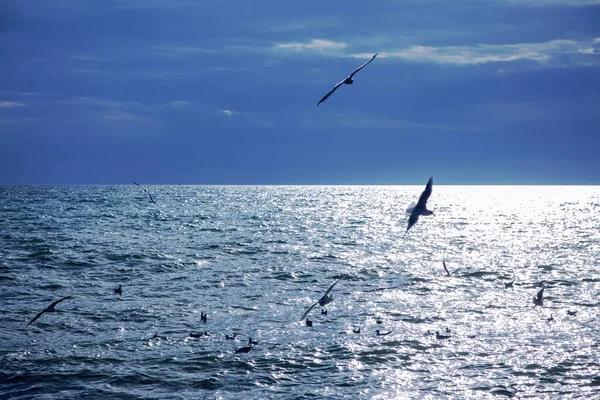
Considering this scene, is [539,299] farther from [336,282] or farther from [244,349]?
[244,349]

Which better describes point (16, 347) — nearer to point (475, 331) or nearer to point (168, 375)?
point (168, 375)

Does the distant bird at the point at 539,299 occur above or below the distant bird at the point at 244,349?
above

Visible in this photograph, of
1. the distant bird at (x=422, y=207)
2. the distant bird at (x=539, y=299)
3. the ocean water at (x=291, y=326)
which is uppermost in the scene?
the distant bird at (x=422, y=207)

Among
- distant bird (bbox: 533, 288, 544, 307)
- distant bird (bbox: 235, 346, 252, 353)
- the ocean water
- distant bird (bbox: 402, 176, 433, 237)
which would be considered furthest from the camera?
distant bird (bbox: 533, 288, 544, 307)

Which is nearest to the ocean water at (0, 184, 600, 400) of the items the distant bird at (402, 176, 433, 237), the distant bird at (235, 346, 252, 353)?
the distant bird at (235, 346, 252, 353)

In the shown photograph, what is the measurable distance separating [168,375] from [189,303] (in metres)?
7.10

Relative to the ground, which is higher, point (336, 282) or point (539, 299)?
point (336, 282)

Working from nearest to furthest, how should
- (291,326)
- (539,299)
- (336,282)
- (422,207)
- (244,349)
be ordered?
1. (422,207)
2. (336,282)
3. (244,349)
4. (291,326)
5. (539,299)

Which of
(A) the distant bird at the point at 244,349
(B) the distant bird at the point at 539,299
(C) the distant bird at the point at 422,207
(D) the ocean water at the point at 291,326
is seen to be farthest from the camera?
(B) the distant bird at the point at 539,299

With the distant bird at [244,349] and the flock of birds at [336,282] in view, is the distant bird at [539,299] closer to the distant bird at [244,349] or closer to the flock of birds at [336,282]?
the flock of birds at [336,282]

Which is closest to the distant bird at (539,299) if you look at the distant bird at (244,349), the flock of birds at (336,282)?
the flock of birds at (336,282)

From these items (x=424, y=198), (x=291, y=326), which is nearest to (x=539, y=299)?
(x=291, y=326)

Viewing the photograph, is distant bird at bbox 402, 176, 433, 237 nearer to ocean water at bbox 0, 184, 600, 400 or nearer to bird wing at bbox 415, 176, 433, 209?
bird wing at bbox 415, 176, 433, 209

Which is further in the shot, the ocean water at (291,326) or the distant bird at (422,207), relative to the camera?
the ocean water at (291,326)
